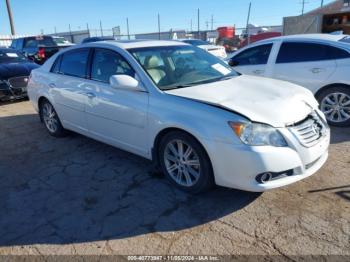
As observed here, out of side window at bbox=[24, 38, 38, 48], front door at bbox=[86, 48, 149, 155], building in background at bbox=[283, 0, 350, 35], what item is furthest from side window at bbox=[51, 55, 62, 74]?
building in background at bbox=[283, 0, 350, 35]

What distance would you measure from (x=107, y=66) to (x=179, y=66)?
0.95m

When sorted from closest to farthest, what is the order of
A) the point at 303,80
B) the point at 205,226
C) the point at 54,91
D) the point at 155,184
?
the point at 205,226 < the point at 155,184 < the point at 54,91 < the point at 303,80

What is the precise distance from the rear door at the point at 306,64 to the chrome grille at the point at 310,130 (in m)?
2.40

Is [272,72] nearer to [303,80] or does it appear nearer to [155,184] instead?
[303,80]

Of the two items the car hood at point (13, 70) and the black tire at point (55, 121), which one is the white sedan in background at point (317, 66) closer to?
the black tire at point (55, 121)

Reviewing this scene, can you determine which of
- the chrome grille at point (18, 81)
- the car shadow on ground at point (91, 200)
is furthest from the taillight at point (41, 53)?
the car shadow on ground at point (91, 200)

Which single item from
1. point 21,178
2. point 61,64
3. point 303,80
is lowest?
point 21,178

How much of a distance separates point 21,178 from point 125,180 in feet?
4.48

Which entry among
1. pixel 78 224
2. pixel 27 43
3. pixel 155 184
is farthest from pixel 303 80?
pixel 27 43

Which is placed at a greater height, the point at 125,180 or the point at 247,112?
the point at 247,112

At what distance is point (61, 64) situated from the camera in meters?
5.17

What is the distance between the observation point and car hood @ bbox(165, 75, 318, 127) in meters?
3.06

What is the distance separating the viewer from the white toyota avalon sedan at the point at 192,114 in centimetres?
297

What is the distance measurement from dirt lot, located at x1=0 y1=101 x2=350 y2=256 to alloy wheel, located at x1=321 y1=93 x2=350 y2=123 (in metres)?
1.18
